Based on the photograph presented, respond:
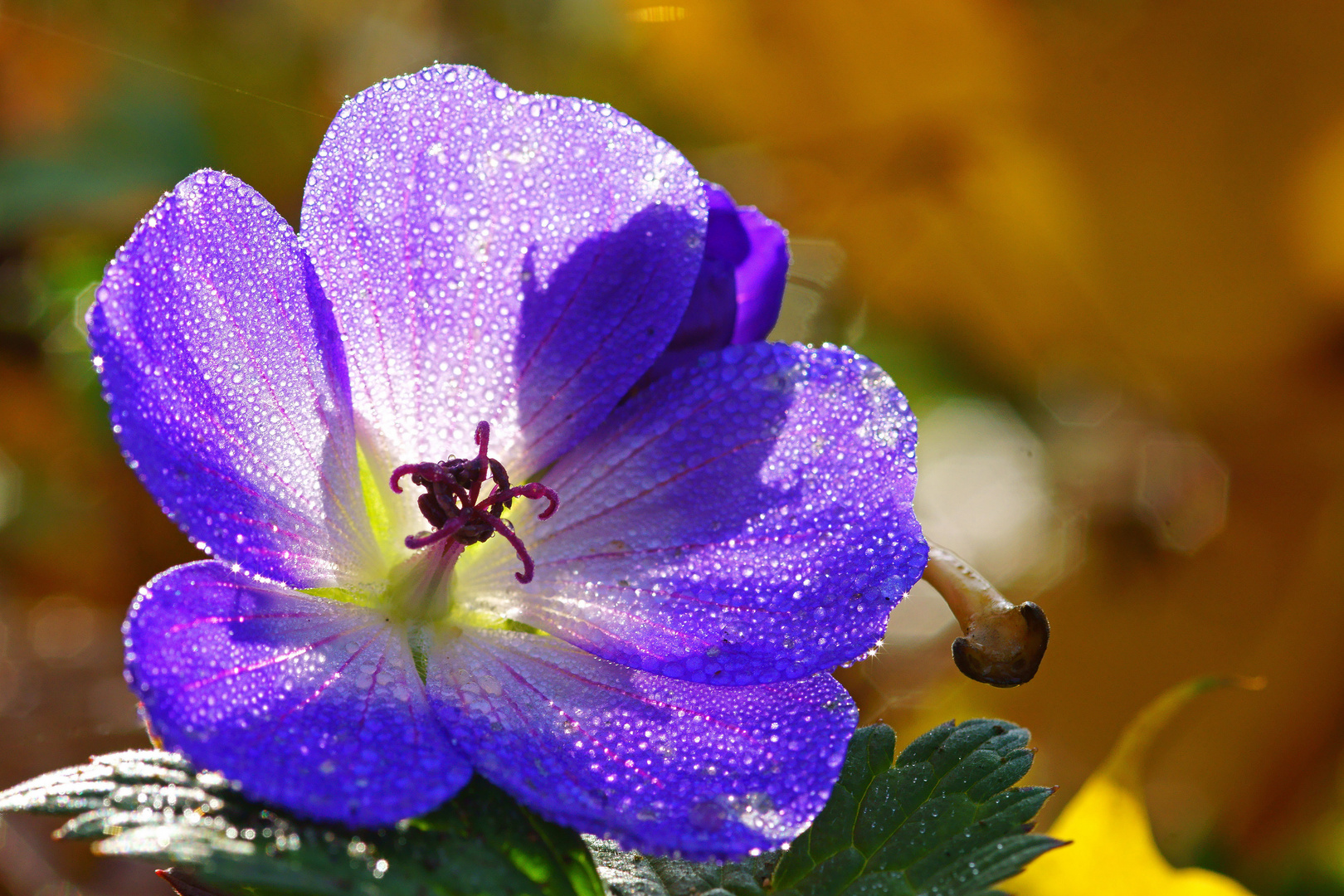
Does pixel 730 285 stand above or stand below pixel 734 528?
above

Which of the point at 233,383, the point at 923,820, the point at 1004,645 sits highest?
the point at 233,383

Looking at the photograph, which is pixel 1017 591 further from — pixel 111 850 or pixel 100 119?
pixel 100 119

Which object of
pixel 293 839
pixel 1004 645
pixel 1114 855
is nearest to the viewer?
pixel 293 839

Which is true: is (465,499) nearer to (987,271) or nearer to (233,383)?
(233,383)

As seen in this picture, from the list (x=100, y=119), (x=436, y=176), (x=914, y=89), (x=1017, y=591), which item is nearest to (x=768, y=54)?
(x=914, y=89)

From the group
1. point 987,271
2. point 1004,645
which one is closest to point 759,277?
point 1004,645

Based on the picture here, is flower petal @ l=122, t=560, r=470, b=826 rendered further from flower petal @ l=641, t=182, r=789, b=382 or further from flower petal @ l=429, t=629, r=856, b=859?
flower petal @ l=641, t=182, r=789, b=382

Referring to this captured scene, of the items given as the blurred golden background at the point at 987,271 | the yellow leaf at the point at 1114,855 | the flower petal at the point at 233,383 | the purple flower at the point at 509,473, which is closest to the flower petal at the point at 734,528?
the purple flower at the point at 509,473
